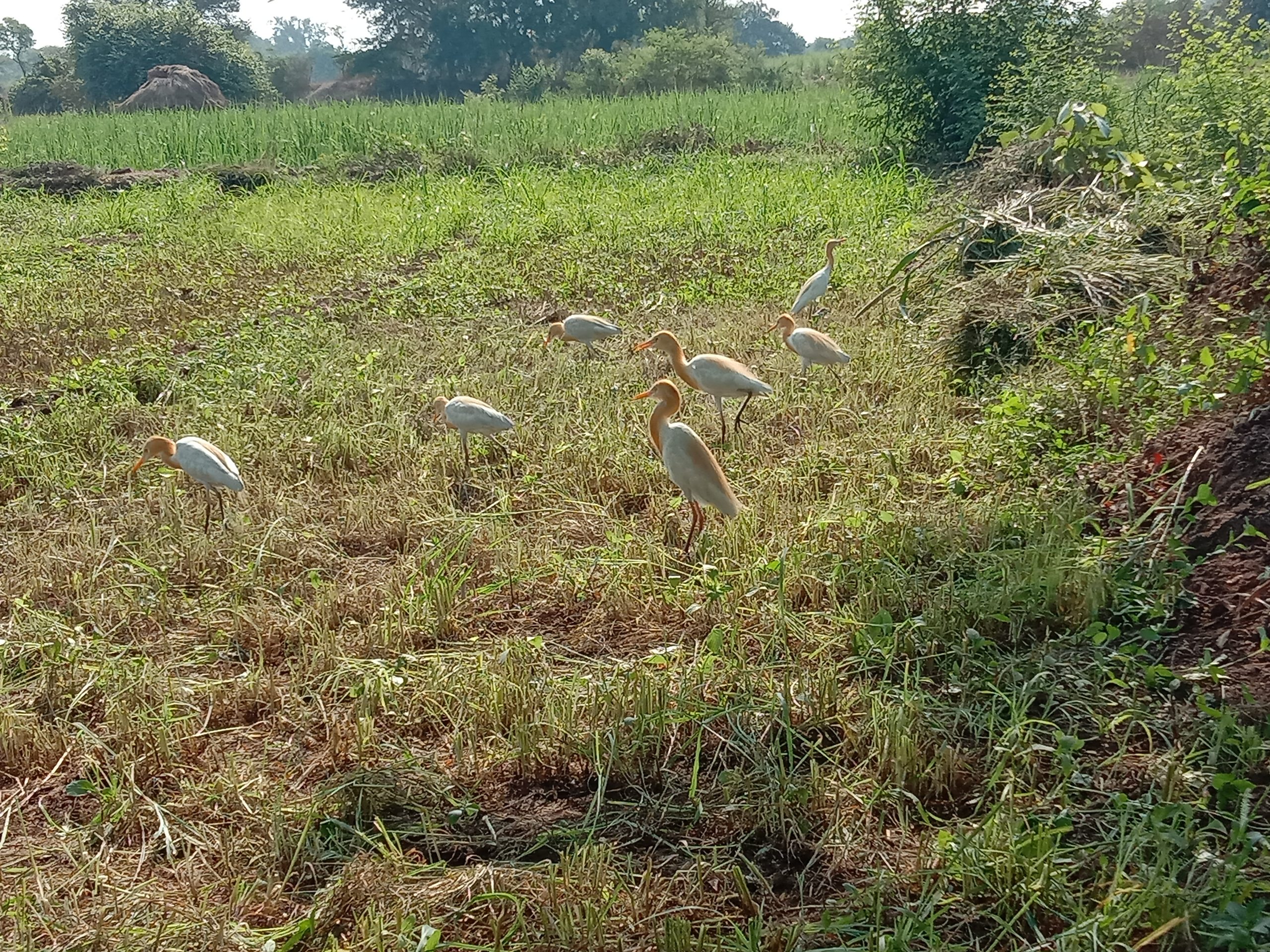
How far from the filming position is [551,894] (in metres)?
2.35

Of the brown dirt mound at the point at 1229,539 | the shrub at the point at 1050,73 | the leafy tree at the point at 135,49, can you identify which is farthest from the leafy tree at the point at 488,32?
the brown dirt mound at the point at 1229,539

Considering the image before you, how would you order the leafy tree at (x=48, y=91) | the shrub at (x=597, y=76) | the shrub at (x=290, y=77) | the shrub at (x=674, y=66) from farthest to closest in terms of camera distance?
the shrub at (x=290, y=77) → the leafy tree at (x=48, y=91) → the shrub at (x=597, y=76) → the shrub at (x=674, y=66)

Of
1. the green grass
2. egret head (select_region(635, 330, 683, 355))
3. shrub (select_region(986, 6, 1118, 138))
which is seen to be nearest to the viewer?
egret head (select_region(635, 330, 683, 355))

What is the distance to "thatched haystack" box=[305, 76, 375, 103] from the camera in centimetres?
4819

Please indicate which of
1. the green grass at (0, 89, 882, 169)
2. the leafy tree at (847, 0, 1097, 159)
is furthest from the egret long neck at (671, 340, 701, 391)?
the green grass at (0, 89, 882, 169)

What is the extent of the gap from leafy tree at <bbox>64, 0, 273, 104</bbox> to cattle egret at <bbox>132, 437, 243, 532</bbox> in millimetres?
41326

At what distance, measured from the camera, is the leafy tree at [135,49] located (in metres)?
40.6

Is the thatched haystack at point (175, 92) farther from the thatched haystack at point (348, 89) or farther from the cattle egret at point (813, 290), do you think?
the cattle egret at point (813, 290)

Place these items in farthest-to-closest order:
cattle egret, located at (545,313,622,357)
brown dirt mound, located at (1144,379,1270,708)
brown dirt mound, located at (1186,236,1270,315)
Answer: cattle egret, located at (545,313,622,357), brown dirt mound, located at (1186,236,1270,315), brown dirt mound, located at (1144,379,1270,708)

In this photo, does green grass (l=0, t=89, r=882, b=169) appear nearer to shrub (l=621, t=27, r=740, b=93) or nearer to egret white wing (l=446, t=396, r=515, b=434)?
egret white wing (l=446, t=396, r=515, b=434)

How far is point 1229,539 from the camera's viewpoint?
3.30 metres

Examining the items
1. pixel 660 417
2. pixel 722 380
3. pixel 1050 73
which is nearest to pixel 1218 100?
pixel 1050 73

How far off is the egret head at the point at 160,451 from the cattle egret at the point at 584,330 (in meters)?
2.79

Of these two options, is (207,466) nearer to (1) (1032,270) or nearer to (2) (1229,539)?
(2) (1229,539)
